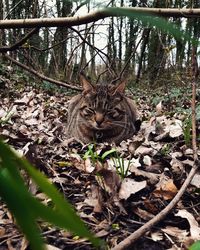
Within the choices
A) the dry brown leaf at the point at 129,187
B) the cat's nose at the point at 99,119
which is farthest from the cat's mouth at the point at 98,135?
the dry brown leaf at the point at 129,187

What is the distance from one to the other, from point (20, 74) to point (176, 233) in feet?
39.5

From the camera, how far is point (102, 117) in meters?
4.29

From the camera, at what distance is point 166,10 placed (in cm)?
132

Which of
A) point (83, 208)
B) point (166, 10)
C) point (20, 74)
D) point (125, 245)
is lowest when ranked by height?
point (20, 74)

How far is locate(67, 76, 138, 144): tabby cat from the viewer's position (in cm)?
432

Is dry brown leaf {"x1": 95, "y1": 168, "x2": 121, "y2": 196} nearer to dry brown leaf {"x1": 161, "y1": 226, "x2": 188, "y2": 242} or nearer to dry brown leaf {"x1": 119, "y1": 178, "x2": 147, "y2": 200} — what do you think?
dry brown leaf {"x1": 119, "y1": 178, "x2": 147, "y2": 200}

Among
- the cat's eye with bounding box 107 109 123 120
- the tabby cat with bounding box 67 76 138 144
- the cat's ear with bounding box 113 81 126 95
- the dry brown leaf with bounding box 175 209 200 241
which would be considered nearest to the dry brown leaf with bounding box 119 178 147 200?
the dry brown leaf with bounding box 175 209 200 241

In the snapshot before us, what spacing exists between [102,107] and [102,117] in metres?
0.12

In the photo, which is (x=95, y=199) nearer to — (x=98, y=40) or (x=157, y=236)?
(x=157, y=236)

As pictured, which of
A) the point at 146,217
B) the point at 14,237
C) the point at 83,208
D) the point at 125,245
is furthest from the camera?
the point at 83,208

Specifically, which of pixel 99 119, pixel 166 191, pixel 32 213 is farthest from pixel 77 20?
pixel 99 119

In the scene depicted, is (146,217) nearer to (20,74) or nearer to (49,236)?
(49,236)

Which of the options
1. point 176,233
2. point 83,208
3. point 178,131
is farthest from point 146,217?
point 178,131

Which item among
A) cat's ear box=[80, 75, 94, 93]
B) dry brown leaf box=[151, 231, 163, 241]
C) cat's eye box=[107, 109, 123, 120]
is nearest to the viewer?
dry brown leaf box=[151, 231, 163, 241]
